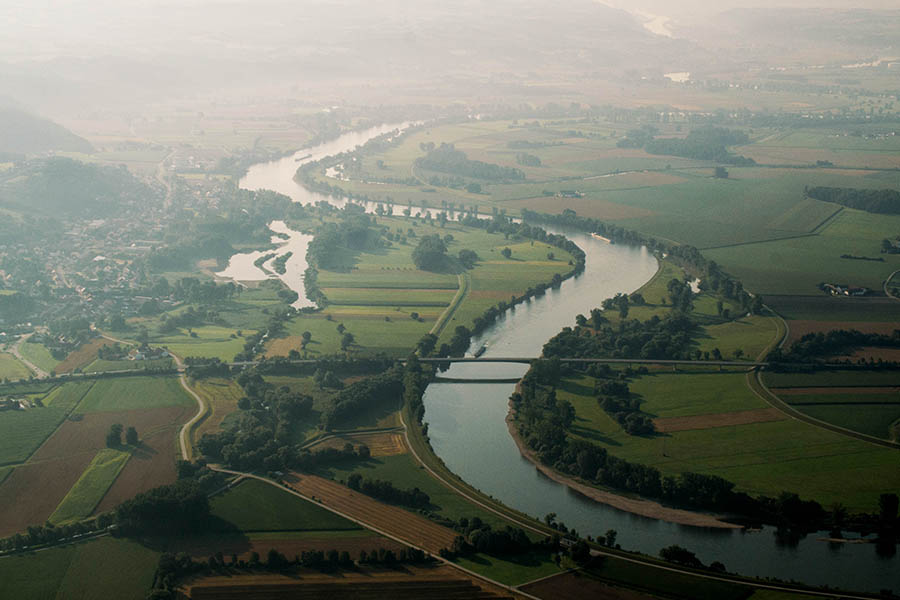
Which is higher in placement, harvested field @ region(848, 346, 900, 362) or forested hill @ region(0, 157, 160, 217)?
forested hill @ region(0, 157, 160, 217)

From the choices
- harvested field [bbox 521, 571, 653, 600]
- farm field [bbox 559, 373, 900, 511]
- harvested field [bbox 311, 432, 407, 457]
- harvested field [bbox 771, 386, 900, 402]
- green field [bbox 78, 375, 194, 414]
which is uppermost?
harvested field [bbox 771, 386, 900, 402]

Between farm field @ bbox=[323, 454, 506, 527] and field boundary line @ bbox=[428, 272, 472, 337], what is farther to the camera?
field boundary line @ bbox=[428, 272, 472, 337]

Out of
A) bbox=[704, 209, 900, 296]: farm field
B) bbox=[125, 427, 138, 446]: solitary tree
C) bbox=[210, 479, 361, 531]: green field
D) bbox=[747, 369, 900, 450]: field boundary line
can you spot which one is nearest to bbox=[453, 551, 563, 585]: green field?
bbox=[210, 479, 361, 531]: green field

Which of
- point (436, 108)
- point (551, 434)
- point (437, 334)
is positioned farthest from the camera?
point (436, 108)

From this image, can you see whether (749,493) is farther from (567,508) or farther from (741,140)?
(741,140)

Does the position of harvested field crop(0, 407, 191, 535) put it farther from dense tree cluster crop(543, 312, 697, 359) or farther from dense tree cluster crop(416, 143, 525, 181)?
dense tree cluster crop(416, 143, 525, 181)

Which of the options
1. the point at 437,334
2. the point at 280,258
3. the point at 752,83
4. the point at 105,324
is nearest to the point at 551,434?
the point at 437,334
